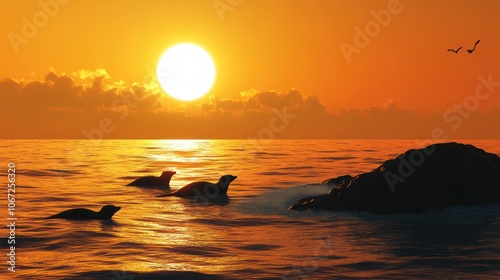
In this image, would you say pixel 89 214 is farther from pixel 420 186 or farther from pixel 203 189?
pixel 420 186

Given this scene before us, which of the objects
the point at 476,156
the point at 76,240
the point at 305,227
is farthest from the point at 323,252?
the point at 476,156

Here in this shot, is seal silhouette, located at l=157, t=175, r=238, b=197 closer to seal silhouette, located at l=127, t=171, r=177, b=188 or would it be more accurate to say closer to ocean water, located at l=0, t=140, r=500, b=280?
ocean water, located at l=0, t=140, r=500, b=280

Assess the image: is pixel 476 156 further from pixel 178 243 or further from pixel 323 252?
pixel 178 243

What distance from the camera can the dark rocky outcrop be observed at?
22.2 meters

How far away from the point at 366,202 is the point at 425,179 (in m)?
2.67

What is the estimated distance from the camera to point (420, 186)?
22656 mm

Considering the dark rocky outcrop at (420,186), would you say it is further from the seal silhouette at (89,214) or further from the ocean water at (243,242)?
the seal silhouette at (89,214)

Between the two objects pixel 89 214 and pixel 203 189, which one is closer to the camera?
pixel 89 214

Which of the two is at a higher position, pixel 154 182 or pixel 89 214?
pixel 154 182

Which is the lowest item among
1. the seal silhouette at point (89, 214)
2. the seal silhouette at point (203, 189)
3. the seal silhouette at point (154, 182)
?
the seal silhouette at point (89, 214)

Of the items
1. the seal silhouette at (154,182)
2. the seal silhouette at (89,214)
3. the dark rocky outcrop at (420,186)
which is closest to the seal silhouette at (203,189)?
the seal silhouette at (154,182)

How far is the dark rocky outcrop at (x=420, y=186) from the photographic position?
73.0ft

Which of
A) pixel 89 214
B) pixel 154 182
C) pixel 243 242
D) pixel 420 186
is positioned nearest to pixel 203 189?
pixel 154 182

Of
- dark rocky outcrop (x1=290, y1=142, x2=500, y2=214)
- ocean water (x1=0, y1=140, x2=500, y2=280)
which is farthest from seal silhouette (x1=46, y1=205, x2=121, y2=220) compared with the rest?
dark rocky outcrop (x1=290, y1=142, x2=500, y2=214)
